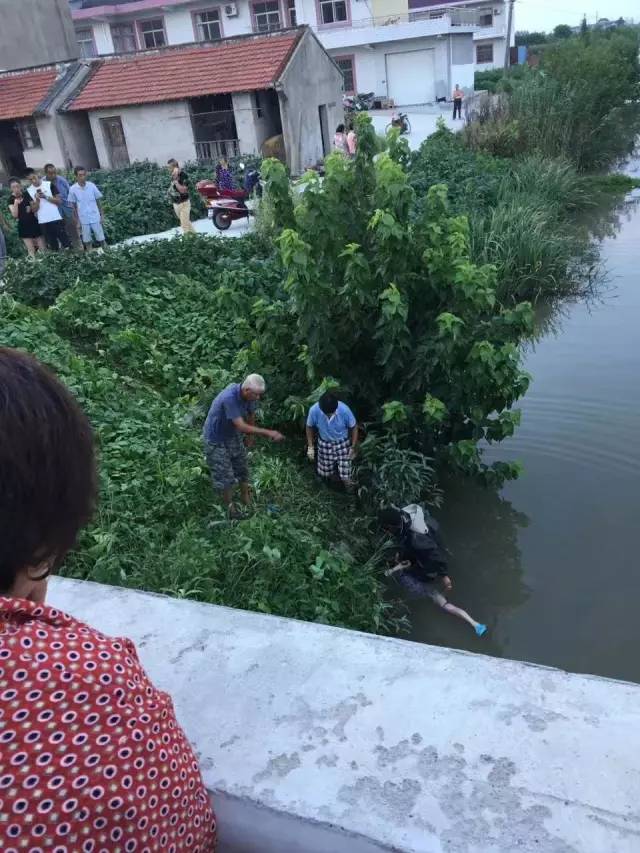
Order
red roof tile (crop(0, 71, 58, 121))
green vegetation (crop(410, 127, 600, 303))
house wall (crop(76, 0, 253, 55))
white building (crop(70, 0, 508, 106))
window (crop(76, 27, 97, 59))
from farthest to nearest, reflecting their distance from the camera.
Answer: window (crop(76, 27, 97, 59)) < house wall (crop(76, 0, 253, 55)) < white building (crop(70, 0, 508, 106)) < red roof tile (crop(0, 71, 58, 121)) < green vegetation (crop(410, 127, 600, 303))

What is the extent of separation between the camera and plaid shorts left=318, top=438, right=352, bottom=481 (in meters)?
6.36

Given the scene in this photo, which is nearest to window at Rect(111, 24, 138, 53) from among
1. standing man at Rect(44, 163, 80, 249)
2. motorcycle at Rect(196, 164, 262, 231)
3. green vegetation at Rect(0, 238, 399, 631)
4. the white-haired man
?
motorcycle at Rect(196, 164, 262, 231)

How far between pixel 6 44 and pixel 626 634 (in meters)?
27.3

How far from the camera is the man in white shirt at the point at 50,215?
1145cm

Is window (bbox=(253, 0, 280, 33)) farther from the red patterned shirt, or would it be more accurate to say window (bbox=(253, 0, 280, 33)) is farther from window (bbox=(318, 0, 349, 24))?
the red patterned shirt

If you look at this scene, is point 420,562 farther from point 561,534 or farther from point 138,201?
point 138,201

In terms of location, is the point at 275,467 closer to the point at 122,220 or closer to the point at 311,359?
the point at 311,359

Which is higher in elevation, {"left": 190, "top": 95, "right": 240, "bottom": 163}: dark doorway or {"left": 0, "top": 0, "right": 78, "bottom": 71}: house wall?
{"left": 0, "top": 0, "right": 78, "bottom": 71}: house wall

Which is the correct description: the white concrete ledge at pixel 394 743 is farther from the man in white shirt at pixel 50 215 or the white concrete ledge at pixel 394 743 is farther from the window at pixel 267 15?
the window at pixel 267 15

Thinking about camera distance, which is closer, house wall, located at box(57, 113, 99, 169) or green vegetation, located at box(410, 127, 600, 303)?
green vegetation, located at box(410, 127, 600, 303)

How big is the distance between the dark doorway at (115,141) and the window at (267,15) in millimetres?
19958

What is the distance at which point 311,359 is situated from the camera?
6508 millimetres

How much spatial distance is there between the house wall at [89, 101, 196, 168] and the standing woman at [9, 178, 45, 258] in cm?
940

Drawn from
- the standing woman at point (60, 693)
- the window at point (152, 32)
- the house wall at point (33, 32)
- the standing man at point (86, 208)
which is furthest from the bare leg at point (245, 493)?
the window at point (152, 32)
